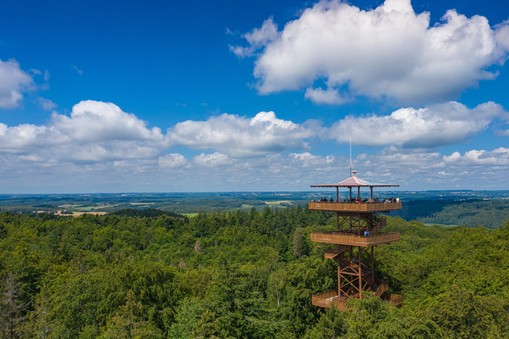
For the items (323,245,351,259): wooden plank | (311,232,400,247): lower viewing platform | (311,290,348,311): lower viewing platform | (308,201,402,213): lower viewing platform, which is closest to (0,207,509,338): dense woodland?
(311,290,348,311): lower viewing platform

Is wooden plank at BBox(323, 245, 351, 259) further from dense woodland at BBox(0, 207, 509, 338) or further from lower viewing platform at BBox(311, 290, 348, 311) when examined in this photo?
dense woodland at BBox(0, 207, 509, 338)

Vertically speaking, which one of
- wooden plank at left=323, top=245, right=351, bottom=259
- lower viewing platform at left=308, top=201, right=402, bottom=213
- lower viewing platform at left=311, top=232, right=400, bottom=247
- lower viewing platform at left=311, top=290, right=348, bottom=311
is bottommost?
lower viewing platform at left=311, top=290, right=348, bottom=311

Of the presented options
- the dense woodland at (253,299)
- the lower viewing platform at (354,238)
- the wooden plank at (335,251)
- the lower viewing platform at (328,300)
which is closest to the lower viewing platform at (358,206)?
the lower viewing platform at (354,238)

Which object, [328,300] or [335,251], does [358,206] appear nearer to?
[335,251]

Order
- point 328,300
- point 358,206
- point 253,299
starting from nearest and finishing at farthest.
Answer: point 253,299
point 358,206
point 328,300

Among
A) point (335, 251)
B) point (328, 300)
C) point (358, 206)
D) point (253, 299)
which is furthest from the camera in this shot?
point (335, 251)

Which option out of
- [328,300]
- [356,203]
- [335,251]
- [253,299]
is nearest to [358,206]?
[356,203]

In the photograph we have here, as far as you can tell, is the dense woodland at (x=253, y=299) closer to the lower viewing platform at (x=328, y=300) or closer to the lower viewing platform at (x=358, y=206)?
the lower viewing platform at (x=328, y=300)

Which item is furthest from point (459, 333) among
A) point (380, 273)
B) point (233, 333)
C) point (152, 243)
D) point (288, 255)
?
point (152, 243)
